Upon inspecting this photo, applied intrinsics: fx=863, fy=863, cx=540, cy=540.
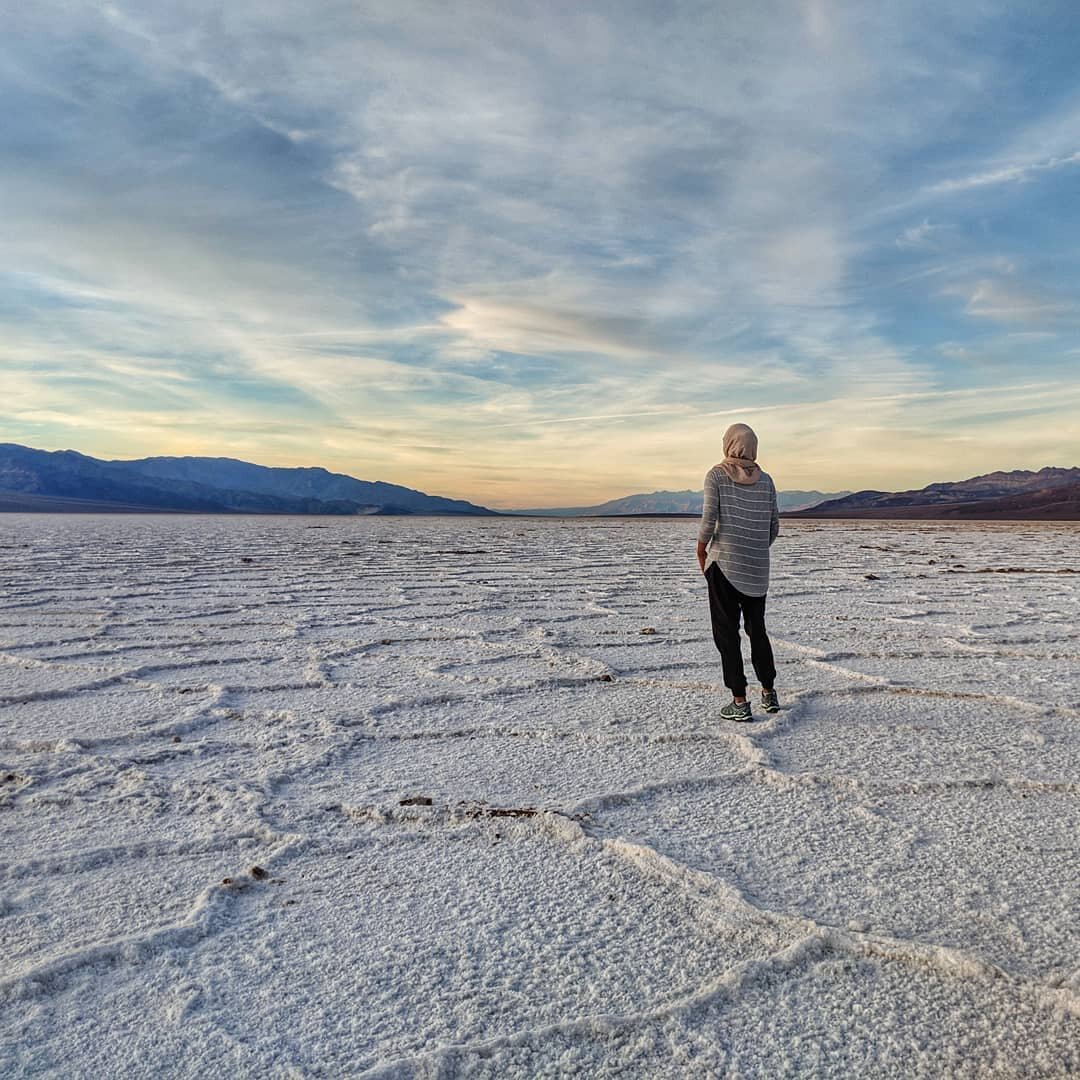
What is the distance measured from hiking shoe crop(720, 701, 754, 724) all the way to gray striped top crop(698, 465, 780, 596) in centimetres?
49

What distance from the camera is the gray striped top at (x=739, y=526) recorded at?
3.79m

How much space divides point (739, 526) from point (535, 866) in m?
1.97

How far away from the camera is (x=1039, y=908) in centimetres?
205

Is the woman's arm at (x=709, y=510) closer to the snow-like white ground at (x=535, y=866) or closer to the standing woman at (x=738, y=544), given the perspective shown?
the standing woman at (x=738, y=544)

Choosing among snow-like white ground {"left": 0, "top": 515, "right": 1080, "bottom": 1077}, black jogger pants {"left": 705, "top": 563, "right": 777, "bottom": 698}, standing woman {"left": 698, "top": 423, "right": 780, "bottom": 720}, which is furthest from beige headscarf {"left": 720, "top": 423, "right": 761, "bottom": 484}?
snow-like white ground {"left": 0, "top": 515, "right": 1080, "bottom": 1077}

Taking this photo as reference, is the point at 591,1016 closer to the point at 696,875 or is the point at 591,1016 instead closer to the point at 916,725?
the point at 696,875

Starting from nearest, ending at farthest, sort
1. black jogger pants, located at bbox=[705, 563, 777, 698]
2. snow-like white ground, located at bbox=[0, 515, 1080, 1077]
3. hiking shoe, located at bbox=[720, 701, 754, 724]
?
snow-like white ground, located at bbox=[0, 515, 1080, 1077] → hiking shoe, located at bbox=[720, 701, 754, 724] → black jogger pants, located at bbox=[705, 563, 777, 698]

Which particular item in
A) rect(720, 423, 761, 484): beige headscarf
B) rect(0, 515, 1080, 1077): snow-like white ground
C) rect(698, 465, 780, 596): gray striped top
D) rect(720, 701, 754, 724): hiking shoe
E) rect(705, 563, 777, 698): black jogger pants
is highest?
rect(720, 423, 761, 484): beige headscarf

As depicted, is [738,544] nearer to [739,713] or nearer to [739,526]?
[739,526]

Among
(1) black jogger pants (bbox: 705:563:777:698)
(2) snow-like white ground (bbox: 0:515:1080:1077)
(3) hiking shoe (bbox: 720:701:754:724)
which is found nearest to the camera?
(2) snow-like white ground (bbox: 0:515:1080:1077)

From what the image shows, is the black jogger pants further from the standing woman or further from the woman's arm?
the woman's arm

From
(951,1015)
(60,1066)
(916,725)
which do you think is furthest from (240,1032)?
(916,725)

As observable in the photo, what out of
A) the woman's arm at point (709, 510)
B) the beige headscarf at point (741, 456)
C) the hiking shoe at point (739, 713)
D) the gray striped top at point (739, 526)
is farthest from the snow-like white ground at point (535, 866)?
the beige headscarf at point (741, 456)

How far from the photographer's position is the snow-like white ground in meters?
1.62
